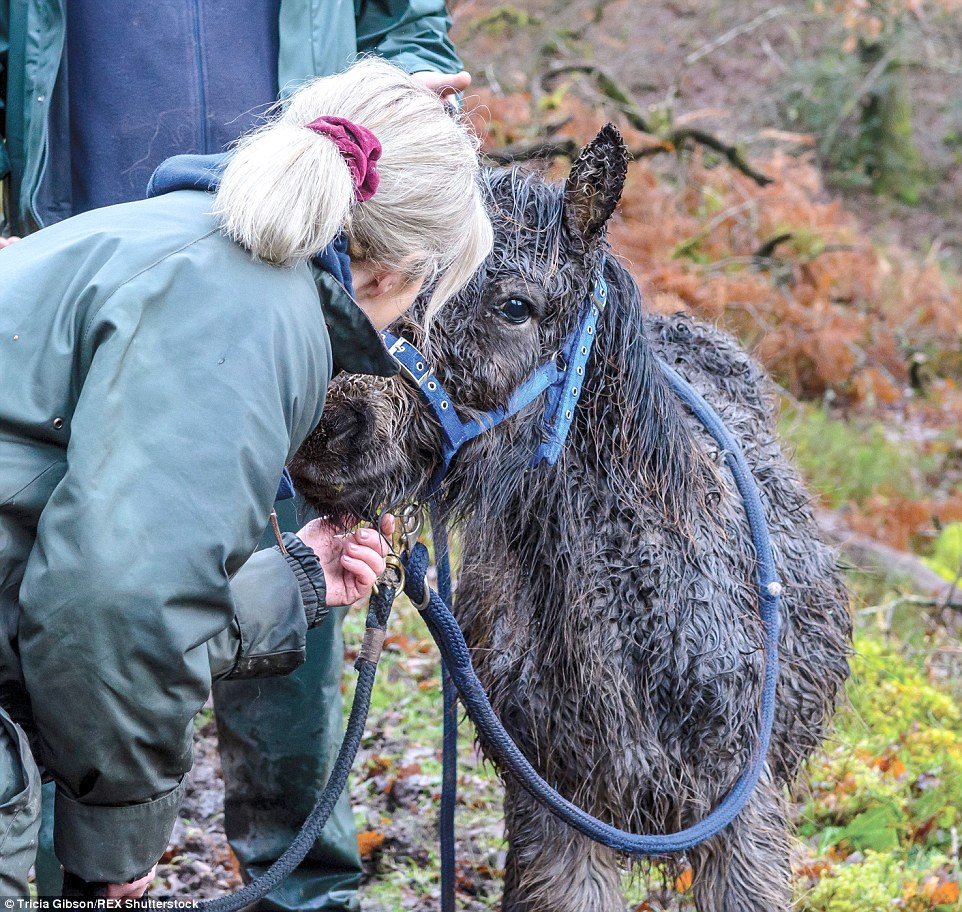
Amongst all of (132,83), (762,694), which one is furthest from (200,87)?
(762,694)

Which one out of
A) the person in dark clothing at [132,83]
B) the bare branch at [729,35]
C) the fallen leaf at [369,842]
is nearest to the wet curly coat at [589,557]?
the person in dark clothing at [132,83]

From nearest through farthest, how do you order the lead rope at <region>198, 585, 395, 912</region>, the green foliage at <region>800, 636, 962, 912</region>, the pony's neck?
the lead rope at <region>198, 585, 395, 912</region>, the pony's neck, the green foliage at <region>800, 636, 962, 912</region>

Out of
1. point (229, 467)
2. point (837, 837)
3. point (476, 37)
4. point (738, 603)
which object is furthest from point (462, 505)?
point (476, 37)

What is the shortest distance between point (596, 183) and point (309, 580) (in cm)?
101

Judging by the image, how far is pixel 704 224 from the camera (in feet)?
30.6

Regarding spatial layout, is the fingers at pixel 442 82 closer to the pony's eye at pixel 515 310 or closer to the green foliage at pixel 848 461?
the pony's eye at pixel 515 310

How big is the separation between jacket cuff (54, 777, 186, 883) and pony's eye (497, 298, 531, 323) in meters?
1.13

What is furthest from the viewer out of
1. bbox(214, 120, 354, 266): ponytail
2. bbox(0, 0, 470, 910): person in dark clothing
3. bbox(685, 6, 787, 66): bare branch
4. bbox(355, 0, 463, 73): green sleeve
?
bbox(685, 6, 787, 66): bare branch

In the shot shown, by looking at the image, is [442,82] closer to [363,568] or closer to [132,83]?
[132,83]

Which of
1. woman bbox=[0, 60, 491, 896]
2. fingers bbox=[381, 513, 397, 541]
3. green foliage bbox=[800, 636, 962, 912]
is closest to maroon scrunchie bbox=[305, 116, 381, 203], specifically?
woman bbox=[0, 60, 491, 896]

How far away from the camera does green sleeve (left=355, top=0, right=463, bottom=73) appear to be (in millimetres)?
3225

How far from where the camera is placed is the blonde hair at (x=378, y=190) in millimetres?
1704

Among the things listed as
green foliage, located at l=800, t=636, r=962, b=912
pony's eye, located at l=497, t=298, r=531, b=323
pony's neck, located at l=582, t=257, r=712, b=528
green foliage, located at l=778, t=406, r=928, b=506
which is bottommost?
green foliage, located at l=778, t=406, r=928, b=506

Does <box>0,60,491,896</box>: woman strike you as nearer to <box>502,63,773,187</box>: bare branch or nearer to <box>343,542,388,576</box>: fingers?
<box>343,542,388,576</box>: fingers
